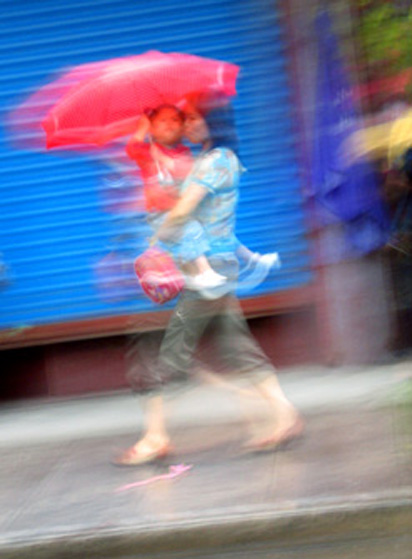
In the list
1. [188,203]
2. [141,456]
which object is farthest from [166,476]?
[188,203]

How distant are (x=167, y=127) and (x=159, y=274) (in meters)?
0.69

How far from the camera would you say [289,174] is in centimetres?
682

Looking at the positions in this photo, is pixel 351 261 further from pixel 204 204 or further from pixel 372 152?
pixel 372 152

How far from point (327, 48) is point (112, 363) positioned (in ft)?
7.39

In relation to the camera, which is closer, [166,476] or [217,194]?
[217,194]

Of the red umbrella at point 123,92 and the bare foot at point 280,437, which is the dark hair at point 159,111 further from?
the bare foot at point 280,437

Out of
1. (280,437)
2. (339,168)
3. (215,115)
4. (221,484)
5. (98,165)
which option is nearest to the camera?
(221,484)

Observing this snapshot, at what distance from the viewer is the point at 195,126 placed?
534 cm

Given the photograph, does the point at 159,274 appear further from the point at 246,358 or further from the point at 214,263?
the point at 246,358

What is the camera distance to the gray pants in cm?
537

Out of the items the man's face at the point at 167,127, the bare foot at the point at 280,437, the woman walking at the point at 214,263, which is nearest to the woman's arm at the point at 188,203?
the woman walking at the point at 214,263

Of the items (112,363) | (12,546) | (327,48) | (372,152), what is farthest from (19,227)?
(372,152)

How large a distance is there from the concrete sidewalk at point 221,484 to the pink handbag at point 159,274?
0.86 metres

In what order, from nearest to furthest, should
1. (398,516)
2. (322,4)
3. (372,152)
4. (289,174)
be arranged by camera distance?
(372,152), (398,516), (322,4), (289,174)
